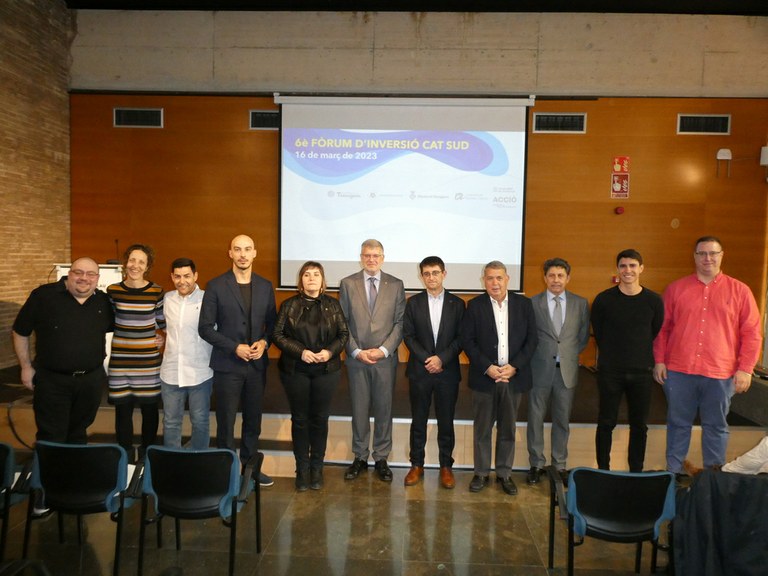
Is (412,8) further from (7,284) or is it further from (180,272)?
(7,284)

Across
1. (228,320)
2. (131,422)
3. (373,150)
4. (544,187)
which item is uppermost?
(373,150)

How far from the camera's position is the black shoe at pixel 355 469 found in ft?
11.5

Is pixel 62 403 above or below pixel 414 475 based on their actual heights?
above

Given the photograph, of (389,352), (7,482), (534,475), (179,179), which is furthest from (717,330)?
(179,179)

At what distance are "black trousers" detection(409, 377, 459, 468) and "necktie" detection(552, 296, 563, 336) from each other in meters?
0.84

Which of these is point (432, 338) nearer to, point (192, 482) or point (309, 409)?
point (309, 409)

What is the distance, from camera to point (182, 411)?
127 inches

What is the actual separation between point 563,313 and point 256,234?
419cm

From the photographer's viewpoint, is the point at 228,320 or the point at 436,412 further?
the point at 436,412

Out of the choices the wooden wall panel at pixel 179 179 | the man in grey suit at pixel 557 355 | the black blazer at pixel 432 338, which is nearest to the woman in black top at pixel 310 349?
the black blazer at pixel 432 338

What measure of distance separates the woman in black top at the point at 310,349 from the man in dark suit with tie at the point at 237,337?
0.54 feet

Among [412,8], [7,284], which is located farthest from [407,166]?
[7,284]

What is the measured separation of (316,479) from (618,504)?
2.04 m

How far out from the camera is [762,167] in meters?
5.89
